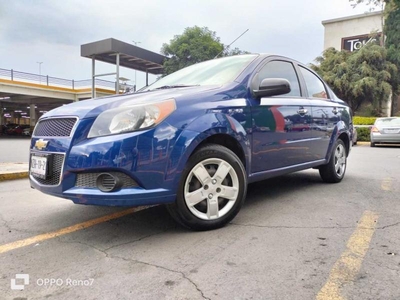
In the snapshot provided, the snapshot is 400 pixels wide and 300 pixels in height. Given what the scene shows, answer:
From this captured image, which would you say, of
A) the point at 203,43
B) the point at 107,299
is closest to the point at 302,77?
the point at 107,299

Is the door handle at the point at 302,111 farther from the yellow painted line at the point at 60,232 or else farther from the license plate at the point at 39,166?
the license plate at the point at 39,166

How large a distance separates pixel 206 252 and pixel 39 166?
155 cm

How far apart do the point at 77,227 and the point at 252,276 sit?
1675 mm

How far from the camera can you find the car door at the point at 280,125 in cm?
338

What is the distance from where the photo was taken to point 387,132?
13703 mm

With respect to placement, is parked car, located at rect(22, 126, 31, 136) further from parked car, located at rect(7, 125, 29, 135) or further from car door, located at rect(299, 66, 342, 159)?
car door, located at rect(299, 66, 342, 159)

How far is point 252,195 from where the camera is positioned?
421 centimetres

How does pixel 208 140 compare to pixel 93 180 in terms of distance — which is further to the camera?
pixel 208 140

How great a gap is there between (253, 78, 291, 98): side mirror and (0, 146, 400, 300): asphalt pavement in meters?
1.17

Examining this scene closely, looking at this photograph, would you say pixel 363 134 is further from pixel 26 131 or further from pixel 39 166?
pixel 26 131

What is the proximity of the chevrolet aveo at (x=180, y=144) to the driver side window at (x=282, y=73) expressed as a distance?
23 mm

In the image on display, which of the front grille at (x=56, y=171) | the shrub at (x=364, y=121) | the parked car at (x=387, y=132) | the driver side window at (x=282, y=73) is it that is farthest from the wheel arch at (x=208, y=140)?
the shrub at (x=364, y=121)

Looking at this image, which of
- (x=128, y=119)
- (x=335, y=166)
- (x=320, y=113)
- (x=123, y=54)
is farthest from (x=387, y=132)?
(x=123, y=54)

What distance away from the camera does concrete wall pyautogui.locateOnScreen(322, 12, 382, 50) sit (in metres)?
27.0
